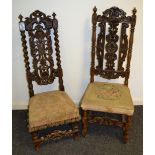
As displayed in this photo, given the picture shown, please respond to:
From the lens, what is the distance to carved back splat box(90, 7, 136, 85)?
213cm

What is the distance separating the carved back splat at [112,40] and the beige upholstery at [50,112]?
20.0 inches

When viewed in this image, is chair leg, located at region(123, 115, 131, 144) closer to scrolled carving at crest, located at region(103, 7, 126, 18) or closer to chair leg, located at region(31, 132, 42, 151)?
chair leg, located at region(31, 132, 42, 151)

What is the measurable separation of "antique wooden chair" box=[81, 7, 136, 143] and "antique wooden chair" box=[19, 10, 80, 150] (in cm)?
19

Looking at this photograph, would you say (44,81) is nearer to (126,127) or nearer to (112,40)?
(112,40)

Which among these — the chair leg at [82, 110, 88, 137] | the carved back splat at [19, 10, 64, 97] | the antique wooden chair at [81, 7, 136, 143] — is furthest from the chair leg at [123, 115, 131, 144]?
the carved back splat at [19, 10, 64, 97]

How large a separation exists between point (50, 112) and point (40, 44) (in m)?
0.68

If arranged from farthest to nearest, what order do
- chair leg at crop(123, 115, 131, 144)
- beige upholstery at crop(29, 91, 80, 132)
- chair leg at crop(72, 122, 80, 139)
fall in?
chair leg at crop(72, 122, 80, 139) → chair leg at crop(123, 115, 131, 144) → beige upholstery at crop(29, 91, 80, 132)

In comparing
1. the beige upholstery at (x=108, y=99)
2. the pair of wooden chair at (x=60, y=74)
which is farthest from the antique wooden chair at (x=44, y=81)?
the beige upholstery at (x=108, y=99)

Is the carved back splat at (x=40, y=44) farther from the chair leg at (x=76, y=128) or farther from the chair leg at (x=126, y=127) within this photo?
the chair leg at (x=126, y=127)

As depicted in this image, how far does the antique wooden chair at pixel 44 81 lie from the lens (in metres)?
2.00

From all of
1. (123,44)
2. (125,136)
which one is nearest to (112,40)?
(123,44)

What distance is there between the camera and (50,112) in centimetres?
201
